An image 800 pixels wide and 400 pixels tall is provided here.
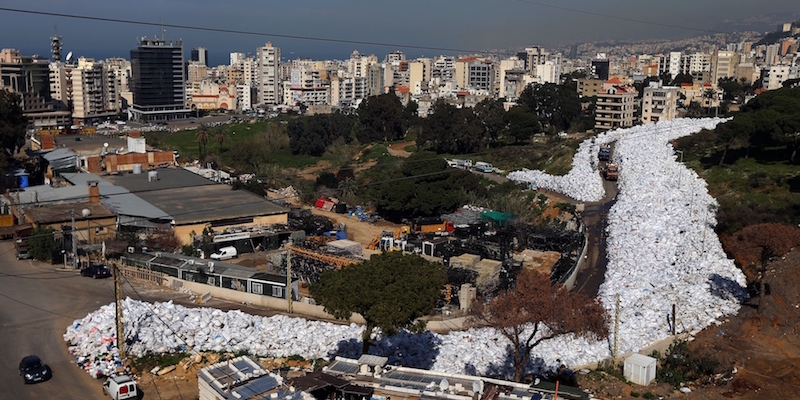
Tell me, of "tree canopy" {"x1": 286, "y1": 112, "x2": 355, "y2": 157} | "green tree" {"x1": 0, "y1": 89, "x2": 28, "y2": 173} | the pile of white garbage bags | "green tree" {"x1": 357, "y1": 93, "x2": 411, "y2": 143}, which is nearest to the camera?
the pile of white garbage bags

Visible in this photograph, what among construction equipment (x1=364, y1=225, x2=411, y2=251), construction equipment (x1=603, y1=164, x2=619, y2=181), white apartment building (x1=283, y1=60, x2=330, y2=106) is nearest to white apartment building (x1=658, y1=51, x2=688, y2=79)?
white apartment building (x1=283, y1=60, x2=330, y2=106)

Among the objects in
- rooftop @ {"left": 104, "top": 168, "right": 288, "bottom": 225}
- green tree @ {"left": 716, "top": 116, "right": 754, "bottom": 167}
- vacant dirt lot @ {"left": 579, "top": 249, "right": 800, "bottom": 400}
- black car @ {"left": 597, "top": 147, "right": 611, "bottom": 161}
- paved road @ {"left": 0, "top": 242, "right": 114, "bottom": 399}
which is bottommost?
paved road @ {"left": 0, "top": 242, "right": 114, "bottom": 399}

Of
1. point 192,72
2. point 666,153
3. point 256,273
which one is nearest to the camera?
point 256,273

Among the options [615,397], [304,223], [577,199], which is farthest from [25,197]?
[615,397]

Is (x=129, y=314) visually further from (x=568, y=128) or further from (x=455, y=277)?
(x=568, y=128)

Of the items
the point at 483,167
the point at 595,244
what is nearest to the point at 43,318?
the point at 595,244

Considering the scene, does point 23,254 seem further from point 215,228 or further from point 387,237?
point 387,237

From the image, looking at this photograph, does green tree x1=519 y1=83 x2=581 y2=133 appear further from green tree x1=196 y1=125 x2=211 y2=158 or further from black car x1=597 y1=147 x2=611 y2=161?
green tree x1=196 y1=125 x2=211 y2=158
